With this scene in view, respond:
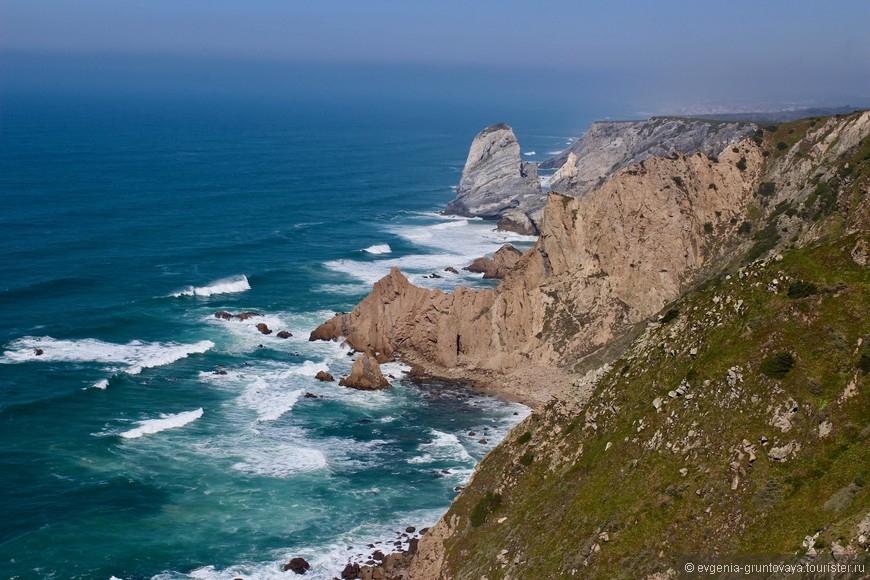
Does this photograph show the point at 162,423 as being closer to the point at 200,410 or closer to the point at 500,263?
the point at 200,410

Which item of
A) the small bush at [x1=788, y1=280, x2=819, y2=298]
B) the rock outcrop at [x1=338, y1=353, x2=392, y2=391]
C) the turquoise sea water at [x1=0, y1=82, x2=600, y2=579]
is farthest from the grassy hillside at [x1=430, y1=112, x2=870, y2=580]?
the rock outcrop at [x1=338, y1=353, x2=392, y2=391]

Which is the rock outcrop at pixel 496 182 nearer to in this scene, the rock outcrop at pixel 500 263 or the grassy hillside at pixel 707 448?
the rock outcrop at pixel 500 263

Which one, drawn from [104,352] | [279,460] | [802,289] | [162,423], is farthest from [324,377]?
[802,289]

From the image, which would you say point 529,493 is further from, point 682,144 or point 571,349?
point 682,144

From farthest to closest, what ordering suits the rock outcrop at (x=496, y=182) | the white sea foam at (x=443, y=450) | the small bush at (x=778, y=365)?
the rock outcrop at (x=496, y=182) < the white sea foam at (x=443, y=450) < the small bush at (x=778, y=365)

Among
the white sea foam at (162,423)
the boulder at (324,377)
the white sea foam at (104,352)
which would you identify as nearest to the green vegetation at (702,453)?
the white sea foam at (162,423)

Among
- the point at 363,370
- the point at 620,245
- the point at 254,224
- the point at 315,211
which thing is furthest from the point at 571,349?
the point at 315,211
